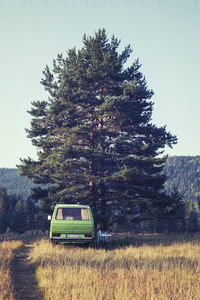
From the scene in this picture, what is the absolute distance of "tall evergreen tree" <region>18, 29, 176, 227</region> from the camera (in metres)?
22.7

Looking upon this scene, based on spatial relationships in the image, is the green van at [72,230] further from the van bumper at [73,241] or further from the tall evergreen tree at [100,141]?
the tall evergreen tree at [100,141]

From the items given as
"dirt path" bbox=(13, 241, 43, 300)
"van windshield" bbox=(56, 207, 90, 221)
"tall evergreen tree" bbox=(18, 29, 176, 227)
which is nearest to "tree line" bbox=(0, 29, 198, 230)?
"tall evergreen tree" bbox=(18, 29, 176, 227)

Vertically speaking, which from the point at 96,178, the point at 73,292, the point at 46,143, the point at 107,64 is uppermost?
the point at 107,64

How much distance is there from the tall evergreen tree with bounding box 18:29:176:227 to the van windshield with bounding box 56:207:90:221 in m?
6.32

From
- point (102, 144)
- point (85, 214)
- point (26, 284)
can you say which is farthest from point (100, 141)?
point (26, 284)

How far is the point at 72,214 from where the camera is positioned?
608 inches

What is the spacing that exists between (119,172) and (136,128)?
13.6ft

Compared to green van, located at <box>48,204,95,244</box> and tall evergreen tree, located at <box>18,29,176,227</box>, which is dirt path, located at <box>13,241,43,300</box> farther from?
tall evergreen tree, located at <box>18,29,176,227</box>

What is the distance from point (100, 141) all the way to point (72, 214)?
9083 mm

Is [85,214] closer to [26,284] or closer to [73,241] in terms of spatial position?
[73,241]

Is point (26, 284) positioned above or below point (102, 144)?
below

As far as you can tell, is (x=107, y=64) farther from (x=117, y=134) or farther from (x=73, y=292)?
(x=73, y=292)

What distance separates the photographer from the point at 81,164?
22.7 meters

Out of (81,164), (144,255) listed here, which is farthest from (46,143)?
(144,255)
